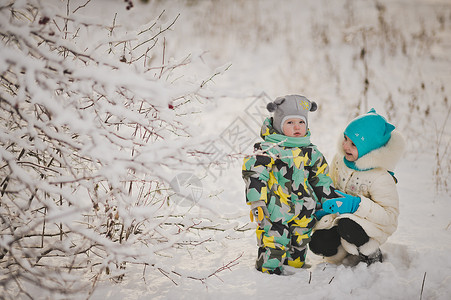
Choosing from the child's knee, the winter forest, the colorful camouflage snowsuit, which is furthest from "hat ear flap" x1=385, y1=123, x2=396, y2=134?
the child's knee

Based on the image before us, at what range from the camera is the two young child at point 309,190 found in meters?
2.34

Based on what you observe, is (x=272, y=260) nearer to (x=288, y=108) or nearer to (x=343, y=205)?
(x=343, y=205)

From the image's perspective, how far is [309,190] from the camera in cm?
242

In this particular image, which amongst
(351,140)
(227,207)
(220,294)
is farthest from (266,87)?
(220,294)

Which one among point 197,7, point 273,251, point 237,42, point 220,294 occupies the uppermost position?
point 197,7

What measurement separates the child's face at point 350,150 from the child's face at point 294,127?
Answer: 1.25 feet

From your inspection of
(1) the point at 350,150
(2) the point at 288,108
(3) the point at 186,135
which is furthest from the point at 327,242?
(3) the point at 186,135

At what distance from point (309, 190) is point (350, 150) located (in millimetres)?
426

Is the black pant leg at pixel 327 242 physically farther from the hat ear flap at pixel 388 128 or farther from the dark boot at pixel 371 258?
the hat ear flap at pixel 388 128

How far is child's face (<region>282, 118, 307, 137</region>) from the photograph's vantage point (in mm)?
2348

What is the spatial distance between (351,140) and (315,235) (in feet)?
2.47

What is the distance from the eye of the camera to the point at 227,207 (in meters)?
3.70

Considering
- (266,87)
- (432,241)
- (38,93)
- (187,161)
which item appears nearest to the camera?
(38,93)

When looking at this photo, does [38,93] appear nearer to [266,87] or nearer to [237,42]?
[266,87]
